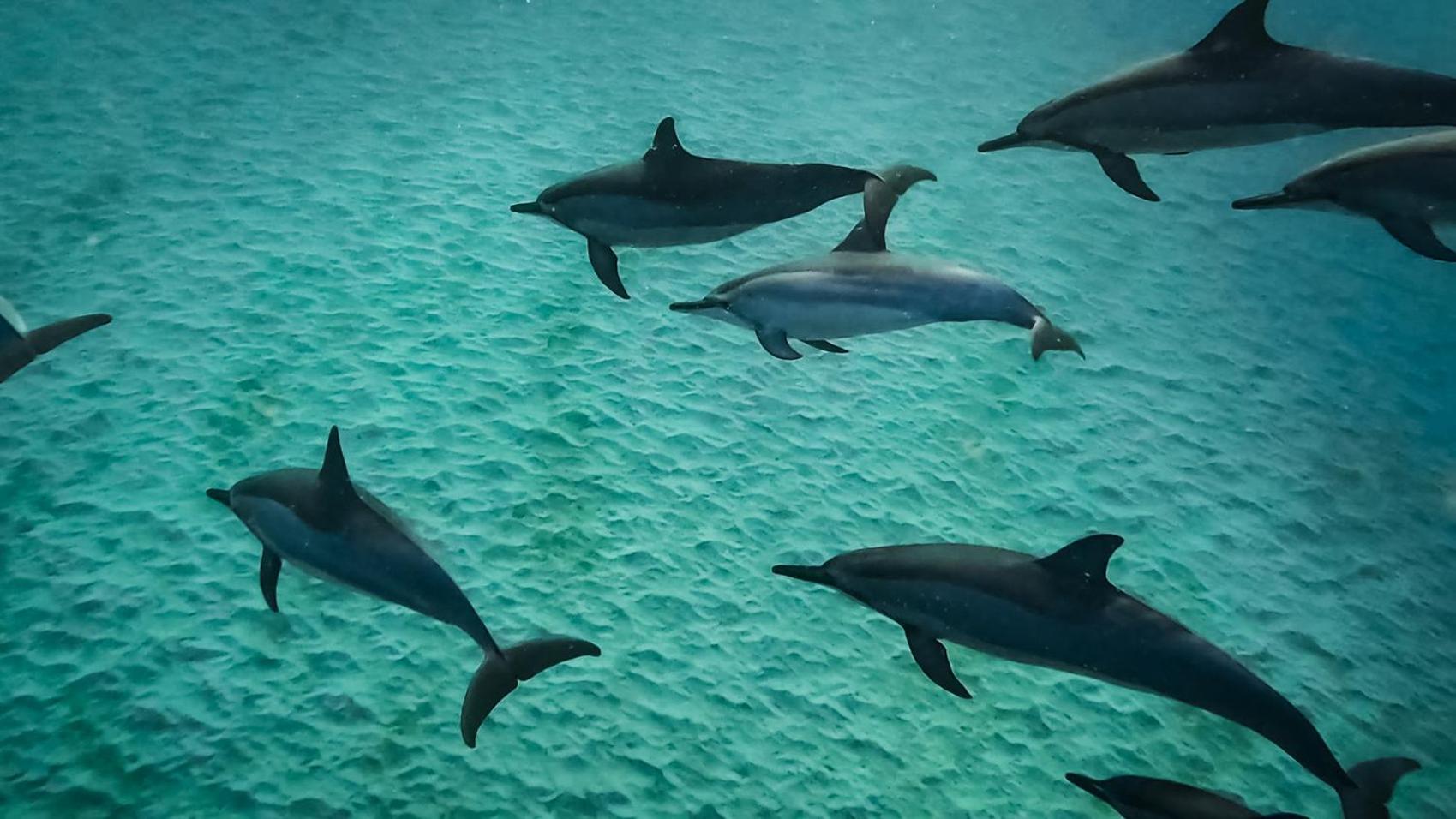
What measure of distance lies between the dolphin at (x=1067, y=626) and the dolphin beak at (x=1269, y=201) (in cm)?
63

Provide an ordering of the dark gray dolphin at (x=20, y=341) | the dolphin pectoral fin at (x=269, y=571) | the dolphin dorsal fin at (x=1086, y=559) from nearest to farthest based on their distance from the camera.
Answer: the dolphin dorsal fin at (x=1086, y=559), the dark gray dolphin at (x=20, y=341), the dolphin pectoral fin at (x=269, y=571)

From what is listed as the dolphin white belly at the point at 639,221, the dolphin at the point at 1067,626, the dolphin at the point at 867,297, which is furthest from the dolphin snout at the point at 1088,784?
the dolphin white belly at the point at 639,221

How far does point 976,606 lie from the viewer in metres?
1.81

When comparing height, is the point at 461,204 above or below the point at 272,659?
above

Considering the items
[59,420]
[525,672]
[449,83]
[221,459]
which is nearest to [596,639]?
[525,672]

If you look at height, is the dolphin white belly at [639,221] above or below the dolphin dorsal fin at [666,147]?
below

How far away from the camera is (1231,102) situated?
1856 millimetres

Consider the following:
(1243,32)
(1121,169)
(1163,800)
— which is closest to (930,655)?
(1163,800)

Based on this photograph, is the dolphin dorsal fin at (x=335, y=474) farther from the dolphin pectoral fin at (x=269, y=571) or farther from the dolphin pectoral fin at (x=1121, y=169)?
the dolphin pectoral fin at (x=1121, y=169)

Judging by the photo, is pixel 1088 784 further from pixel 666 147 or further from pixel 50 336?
pixel 50 336

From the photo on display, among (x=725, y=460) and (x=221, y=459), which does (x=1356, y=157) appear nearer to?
(x=725, y=460)

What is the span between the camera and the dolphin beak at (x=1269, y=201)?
5.54 ft

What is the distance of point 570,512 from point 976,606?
2.49m

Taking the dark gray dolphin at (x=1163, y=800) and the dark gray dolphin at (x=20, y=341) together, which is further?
the dark gray dolphin at (x=20, y=341)
